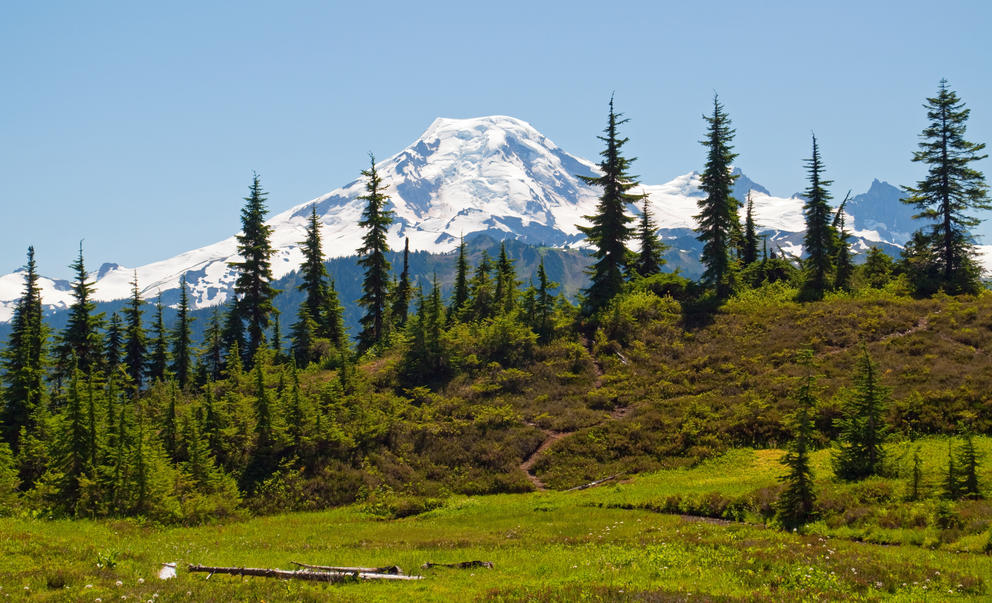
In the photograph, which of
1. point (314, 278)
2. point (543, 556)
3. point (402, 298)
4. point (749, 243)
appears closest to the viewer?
point (543, 556)

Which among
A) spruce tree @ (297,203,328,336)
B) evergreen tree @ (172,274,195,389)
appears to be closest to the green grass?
spruce tree @ (297,203,328,336)

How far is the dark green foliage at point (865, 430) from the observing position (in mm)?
21234

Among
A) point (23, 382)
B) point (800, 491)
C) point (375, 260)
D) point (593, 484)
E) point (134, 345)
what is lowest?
point (593, 484)

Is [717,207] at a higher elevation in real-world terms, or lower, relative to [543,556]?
higher

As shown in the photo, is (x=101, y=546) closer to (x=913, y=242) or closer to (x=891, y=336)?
(x=891, y=336)

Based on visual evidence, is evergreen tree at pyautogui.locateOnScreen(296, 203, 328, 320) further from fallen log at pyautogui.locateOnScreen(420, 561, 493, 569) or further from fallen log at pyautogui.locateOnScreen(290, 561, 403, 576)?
fallen log at pyautogui.locateOnScreen(420, 561, 493, 569)

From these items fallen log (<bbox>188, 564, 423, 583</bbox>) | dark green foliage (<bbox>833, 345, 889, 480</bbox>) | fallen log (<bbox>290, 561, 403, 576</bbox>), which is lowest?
fallen log (<bbox>290, 561, 403, 576</bbox>)

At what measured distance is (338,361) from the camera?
47.2 meters

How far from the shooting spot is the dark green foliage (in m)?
21.2

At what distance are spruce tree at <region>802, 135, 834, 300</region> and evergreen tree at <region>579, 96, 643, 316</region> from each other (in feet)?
48.1

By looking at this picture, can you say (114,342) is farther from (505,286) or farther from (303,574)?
(303,574)

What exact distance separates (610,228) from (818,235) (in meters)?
17.6

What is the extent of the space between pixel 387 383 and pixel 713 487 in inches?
948

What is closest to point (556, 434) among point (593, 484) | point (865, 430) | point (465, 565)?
point (593, 484)
